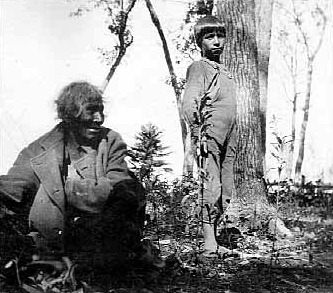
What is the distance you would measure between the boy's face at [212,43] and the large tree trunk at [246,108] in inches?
56.8

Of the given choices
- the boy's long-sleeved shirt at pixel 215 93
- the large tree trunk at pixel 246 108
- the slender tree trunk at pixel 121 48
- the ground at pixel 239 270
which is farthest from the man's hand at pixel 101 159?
the large tree trunk at pixel 246 108

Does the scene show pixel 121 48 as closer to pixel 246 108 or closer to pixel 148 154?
pixel 246 108

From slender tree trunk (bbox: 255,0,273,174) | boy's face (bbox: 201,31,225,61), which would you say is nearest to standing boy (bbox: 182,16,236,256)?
boy's face (bbox: 201,31,225,61)

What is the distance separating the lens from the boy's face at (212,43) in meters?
4.23

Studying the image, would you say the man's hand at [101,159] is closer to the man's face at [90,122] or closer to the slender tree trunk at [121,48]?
the man's face at [90,122]

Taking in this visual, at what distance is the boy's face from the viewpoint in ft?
13.9

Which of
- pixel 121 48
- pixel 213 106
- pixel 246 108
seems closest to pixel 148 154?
pixel 213 106

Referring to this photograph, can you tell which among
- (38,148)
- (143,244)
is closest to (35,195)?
(38,148)

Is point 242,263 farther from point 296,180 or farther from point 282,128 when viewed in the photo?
point 296,180

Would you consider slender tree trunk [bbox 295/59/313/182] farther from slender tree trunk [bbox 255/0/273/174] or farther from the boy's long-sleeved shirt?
the boy's long-sleeved shirt

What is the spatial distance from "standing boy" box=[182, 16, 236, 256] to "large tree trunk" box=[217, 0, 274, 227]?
4.54 feet

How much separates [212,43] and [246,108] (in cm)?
168

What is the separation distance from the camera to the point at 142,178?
315 centimetres

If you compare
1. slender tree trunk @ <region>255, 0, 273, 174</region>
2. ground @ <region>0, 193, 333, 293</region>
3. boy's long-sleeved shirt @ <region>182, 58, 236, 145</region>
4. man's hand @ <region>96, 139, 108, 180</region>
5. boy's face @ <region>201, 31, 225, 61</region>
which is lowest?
ground @ <region>0, 193, 333, 293</region>
